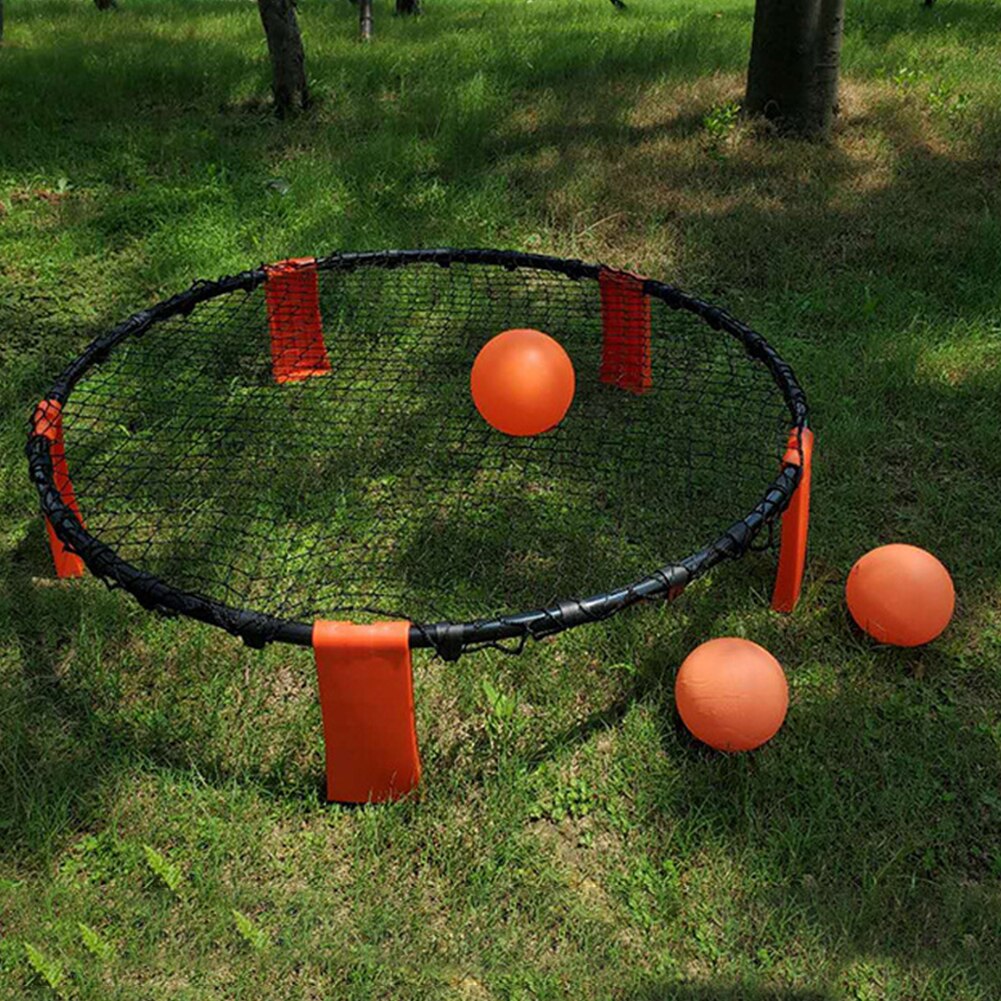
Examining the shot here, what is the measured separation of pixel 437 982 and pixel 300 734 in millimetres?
755

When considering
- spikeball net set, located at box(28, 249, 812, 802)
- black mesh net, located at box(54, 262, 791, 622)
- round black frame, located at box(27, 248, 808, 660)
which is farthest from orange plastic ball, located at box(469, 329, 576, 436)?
round black frame, located at box(27, 248, 808, 660)

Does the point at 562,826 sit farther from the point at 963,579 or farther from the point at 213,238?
the point at 213,238

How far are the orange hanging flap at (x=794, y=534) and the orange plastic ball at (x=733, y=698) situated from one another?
1.50ft

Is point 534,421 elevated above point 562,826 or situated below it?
above

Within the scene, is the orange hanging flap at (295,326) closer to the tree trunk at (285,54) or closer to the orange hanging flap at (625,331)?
the orange hanging flap at (625,331)

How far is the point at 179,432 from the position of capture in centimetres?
369

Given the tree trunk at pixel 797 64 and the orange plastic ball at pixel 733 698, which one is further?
the tree trunk at pixel 797 64

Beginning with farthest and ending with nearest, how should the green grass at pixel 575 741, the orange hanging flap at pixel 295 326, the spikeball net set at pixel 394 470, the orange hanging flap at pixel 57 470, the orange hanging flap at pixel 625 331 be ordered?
1. the orange hanging flap at pixel 295 326
2. the orange hanging flap at pixel 625 331
3. the orange hanging flap at pixel 57 470
4. the spikeball net set at pixel 394 470
5. the green grass at pixel 575 741

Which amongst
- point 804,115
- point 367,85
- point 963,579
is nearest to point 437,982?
point 963,579

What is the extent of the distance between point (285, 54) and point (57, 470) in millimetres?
4026

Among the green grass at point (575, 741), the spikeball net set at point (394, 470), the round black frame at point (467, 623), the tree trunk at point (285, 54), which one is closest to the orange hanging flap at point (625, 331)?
the spikeball net set at point (394, 470)

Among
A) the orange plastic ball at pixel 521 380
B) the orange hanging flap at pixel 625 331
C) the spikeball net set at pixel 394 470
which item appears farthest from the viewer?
the orange hanging flap at pixel 625 331

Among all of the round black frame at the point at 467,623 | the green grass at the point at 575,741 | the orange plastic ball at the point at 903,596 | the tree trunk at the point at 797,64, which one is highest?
the tree trunk at the point at 797,64

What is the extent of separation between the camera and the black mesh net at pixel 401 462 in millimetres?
3025
